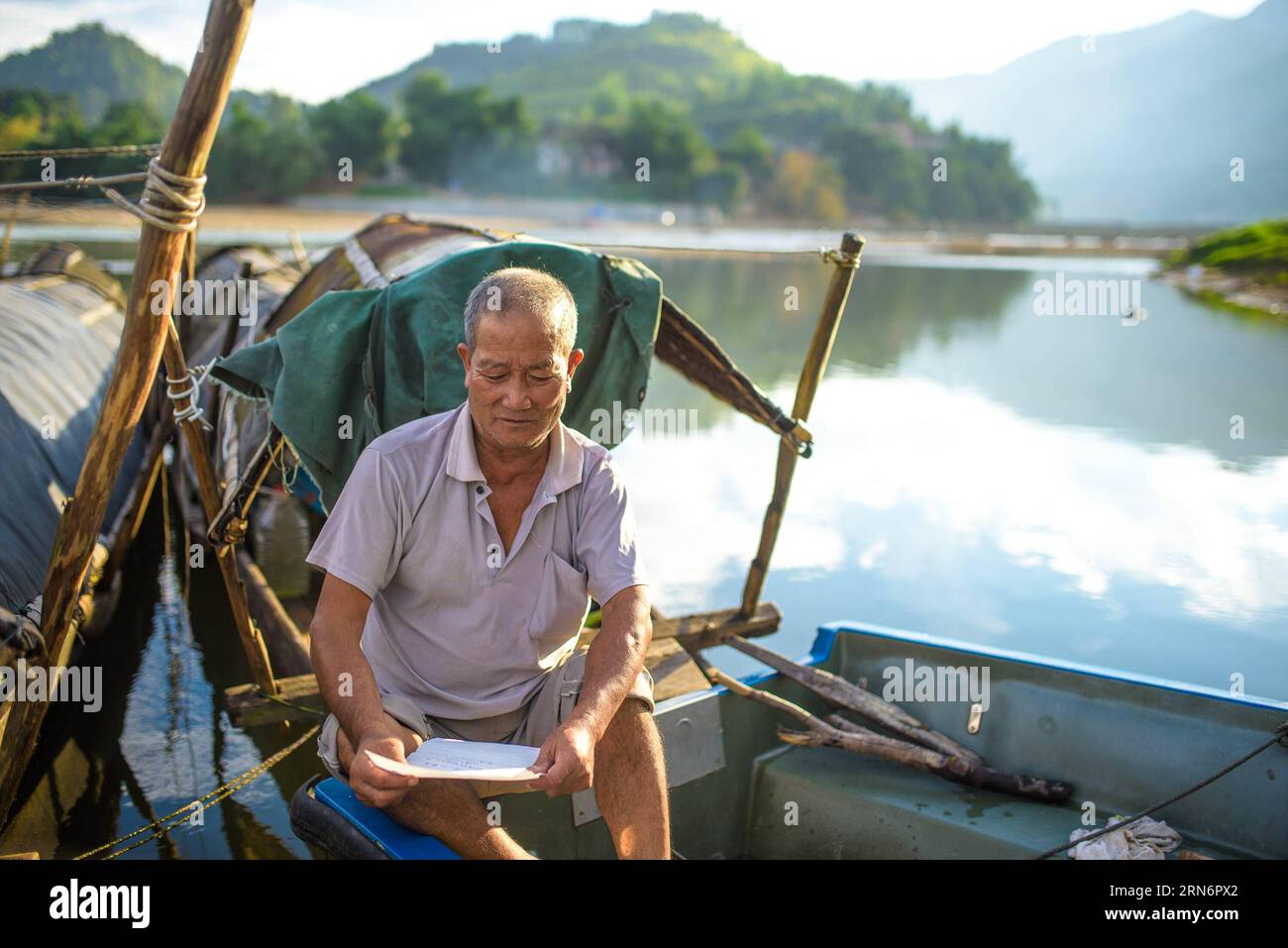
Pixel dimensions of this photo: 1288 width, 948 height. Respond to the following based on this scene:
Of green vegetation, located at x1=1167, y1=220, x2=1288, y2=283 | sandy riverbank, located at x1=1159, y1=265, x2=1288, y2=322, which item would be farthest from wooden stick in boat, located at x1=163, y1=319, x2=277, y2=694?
green vegetation, located at x1=1167, y1=220, x2=1288, y2=283

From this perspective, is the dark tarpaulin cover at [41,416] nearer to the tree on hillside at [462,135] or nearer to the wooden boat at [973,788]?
the wooden boat at [973,788]

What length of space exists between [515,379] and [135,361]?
4.60 feet

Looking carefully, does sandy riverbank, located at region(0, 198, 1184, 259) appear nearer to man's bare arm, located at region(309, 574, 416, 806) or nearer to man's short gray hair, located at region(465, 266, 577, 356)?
man's short gray hair, located at region(465, 266, 577, 356)

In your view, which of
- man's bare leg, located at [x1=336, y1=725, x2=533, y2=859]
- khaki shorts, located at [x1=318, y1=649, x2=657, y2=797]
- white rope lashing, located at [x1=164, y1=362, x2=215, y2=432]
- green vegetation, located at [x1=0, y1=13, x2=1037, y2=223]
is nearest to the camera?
man's bare leg, located at [x1=336, y1=725, x2=533, y2=859]

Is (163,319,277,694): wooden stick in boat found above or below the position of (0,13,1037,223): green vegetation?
below

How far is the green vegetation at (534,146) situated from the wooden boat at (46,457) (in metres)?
33.6

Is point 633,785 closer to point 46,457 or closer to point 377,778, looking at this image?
point 377,778

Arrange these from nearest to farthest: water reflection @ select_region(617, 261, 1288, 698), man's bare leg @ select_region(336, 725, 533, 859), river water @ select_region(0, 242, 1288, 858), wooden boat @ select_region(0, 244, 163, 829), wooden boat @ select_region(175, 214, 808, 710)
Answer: man's bare leg @ select_region(336, 725, 533, 859)
wooden boat @ select_region(0, 244, 163, 829)
wooden boat @ select_region(175, 214, 808, 710)
river water @ select_region(0, 242, 1288, 858)
water reflection @ select_region(617, 261, 1288, 698)

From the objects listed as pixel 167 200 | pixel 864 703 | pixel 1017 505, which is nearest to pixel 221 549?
pixel 167 200

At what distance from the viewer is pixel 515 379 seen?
2.82m

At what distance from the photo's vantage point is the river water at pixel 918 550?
505 cm

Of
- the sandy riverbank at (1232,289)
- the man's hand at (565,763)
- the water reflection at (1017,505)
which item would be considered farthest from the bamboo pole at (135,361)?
the sandy riverbank at (1232,289)

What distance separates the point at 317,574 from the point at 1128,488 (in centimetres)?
771

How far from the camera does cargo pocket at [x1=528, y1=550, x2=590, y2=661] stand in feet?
9.78
